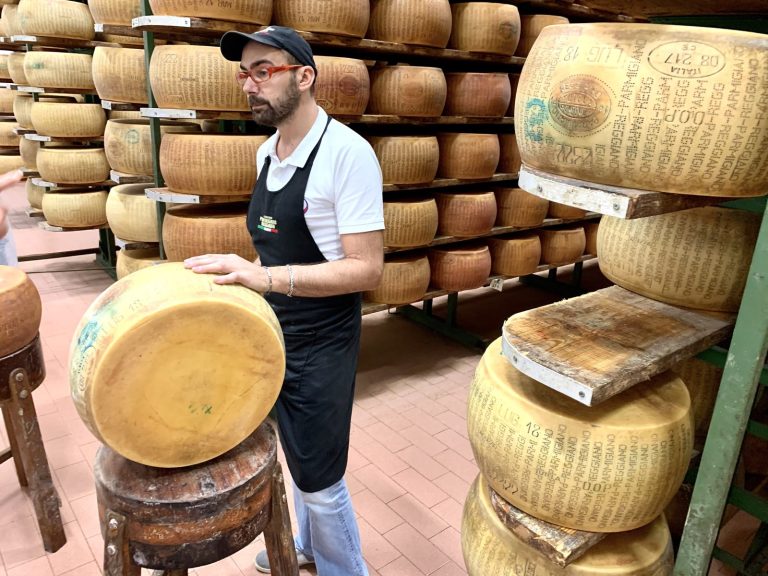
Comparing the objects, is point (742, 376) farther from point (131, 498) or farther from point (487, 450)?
point (131, 498)

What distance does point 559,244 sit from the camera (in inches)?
157

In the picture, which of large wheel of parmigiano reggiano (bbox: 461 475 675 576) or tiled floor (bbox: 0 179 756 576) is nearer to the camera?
large wheel of parmigiano reggiano (bbox: 461 475 675 576)

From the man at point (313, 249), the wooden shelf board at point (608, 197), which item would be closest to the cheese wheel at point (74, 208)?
the man at point (313, 249)

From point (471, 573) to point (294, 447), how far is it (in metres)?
0.56

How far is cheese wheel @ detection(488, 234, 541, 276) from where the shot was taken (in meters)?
3.69

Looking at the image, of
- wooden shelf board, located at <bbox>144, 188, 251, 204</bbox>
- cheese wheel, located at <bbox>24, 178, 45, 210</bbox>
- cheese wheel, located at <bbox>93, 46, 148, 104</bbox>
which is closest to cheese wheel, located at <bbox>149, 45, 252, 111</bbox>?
wooden shelf board, located at <bbox>144, 188, 251, 204</bbox>

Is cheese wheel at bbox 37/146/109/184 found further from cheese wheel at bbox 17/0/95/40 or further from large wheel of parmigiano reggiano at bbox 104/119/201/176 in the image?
large wheel of parmigiano reggiano at bbox 104/119/201/176

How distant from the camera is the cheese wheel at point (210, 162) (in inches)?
93.5

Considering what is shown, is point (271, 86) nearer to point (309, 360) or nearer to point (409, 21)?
point (309, 360)

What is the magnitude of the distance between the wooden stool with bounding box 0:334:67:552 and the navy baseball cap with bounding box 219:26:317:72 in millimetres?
1131

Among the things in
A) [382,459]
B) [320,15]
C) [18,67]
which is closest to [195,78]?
[320,15]

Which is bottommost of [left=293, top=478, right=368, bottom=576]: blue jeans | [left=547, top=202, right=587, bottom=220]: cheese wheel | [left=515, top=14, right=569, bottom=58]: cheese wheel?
[left=293, top=478, right=368, bottom=576]: blue jeans

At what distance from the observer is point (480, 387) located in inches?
54.8

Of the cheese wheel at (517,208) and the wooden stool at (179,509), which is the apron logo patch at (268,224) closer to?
the wooden stool at (179,509)
